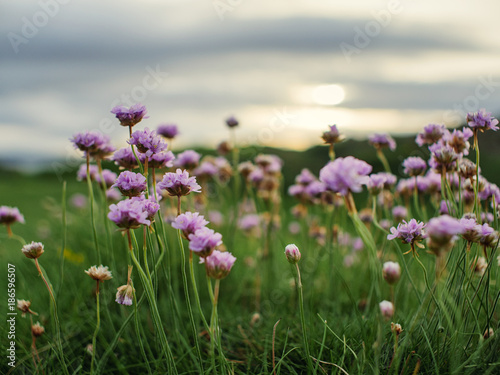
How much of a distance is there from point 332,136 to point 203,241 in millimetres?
919

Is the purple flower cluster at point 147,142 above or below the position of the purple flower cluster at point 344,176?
above

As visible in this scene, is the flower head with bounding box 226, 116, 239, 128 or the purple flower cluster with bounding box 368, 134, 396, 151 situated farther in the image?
the flower head with bounding box 226, 116, 239, 128

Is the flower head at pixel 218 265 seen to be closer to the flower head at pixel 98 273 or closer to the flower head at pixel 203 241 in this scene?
the flower head at pixel 203 241

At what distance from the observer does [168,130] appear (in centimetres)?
214

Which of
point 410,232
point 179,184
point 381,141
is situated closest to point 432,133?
point 381,141

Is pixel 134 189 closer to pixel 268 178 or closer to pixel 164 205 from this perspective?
pixel 268 178

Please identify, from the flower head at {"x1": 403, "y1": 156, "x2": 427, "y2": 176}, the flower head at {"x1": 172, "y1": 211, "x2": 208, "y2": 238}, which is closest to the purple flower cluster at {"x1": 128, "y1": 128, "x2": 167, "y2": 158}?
the flower head at {"x1": 172, "y1": 211, "x2": 208, "y2": 238}

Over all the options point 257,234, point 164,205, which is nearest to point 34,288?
point 164,205

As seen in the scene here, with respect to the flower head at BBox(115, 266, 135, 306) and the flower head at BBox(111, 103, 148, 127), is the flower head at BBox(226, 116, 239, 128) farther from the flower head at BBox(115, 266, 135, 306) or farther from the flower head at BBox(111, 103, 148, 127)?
the flower head at BBox(115, 266, 135, 306)

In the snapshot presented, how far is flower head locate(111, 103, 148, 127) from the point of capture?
137 cm

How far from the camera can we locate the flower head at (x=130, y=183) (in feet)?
4.13

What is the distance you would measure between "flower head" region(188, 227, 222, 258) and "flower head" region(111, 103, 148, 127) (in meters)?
0.51

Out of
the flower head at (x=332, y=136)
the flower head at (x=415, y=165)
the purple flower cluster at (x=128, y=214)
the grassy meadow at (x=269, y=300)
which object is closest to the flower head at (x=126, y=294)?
the grassy meadow at (x=269, y=300)

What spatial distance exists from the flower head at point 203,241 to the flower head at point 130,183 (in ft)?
0.96
